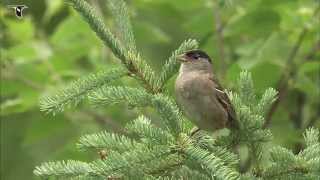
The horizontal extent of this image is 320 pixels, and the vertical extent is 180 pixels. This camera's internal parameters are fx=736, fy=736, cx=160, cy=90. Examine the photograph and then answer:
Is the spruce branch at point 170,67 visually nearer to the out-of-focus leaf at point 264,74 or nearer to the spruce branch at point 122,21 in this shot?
the spruce branch at point 122,21

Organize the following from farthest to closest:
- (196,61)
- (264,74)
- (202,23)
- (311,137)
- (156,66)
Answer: (156,66), (202,23), (264,74), (196,61), (311,137)

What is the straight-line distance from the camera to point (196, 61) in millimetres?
4184

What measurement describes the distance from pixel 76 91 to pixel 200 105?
1.33 metres

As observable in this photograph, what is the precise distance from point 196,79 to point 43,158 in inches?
129

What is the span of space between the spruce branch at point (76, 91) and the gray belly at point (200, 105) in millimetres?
971

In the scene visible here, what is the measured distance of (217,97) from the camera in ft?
13.6

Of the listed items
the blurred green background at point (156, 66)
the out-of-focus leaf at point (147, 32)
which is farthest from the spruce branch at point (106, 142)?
the out-of-focus leaf at point (147, 32)

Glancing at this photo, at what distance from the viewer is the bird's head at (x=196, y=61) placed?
3.91 metres

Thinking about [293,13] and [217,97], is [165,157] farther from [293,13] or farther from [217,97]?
[293,13]

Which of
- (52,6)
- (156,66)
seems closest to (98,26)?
(52,6)

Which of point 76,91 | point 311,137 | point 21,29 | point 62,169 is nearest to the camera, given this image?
point 62,169

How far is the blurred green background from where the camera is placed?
5848 mm

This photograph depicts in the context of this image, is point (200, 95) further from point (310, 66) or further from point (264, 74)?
point (310, 66)

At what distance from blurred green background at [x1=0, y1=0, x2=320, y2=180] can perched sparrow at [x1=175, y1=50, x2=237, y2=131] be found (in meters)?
1.08
